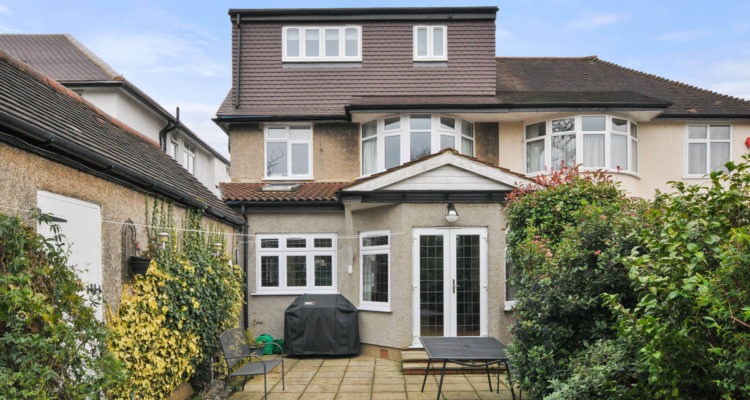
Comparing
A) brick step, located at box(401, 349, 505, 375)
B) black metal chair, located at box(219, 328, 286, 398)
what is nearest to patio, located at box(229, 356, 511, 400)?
brick step, located at box(401, 349, 505, 375)

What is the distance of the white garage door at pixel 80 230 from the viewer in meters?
4.71

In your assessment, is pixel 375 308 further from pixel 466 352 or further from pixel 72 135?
pixel 72 135

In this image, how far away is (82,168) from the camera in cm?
533

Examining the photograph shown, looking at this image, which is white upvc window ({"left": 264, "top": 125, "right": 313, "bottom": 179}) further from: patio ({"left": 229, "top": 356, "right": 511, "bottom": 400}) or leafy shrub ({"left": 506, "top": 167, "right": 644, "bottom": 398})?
leafy shrub ({"left": 506, "top": 167, "right": 644, "bottom": 398})

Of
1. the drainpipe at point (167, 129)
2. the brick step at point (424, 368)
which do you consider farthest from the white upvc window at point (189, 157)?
the brick step at point (424, 368)

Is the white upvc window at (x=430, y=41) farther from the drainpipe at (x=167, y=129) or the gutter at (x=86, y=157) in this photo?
the gutter at (x=86, y=157)

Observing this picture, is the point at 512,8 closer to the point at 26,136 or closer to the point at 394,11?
the point at 394,11

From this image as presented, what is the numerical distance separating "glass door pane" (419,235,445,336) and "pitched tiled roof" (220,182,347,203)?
8.50 feet

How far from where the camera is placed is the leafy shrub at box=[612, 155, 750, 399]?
2.63 meters

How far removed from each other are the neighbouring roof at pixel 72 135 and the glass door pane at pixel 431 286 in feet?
14.5

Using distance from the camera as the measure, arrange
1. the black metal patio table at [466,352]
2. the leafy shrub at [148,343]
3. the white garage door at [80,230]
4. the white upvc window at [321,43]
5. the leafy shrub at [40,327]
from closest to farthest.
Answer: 1. the leafy shrub at [40,327]
2. the white garage door at [80,230]
3. the leafy shrub at [148,343]
4. the black metal patio table at [466,352]
5. the white upvc window at [321,43]

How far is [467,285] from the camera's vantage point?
35.6ft

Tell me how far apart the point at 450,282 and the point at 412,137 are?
4.51 metres

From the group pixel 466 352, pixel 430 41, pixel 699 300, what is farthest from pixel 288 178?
pixel 699 300
